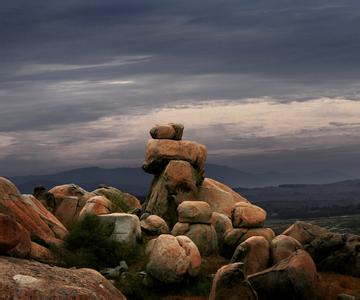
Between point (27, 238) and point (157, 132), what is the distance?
46.7 meters

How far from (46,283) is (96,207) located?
37190 millimetres

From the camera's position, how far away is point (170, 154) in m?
82.1

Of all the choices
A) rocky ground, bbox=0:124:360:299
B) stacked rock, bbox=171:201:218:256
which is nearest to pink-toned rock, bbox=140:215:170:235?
rocky ground, bbox=0:124:360:299

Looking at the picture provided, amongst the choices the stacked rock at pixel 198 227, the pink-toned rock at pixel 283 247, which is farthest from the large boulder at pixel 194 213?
the pink-toned rock at pixel 283 247

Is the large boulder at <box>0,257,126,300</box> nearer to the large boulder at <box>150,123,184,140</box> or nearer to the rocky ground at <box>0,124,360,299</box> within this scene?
the rocky ground at <box>0,124,360,299</box>

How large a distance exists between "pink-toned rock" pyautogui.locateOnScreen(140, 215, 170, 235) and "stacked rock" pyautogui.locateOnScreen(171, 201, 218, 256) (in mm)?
2915

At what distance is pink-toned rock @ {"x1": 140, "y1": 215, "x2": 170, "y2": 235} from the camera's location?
229ft

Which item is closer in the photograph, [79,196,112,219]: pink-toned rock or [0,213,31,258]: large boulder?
[0,213,31,258]: large boulder

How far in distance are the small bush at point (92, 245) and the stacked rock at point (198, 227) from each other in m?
7.22

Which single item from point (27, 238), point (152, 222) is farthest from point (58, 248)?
point (27, 238)

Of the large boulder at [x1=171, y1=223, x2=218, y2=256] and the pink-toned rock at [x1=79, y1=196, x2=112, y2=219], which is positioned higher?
the pink-toned rock at [x1=79, y1=196, x2=112, y2=219]

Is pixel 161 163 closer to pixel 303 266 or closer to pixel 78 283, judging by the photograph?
pixel 303 266

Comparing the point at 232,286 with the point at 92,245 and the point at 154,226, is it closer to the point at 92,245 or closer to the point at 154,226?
the point at 92,245

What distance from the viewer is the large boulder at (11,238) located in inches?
1432
